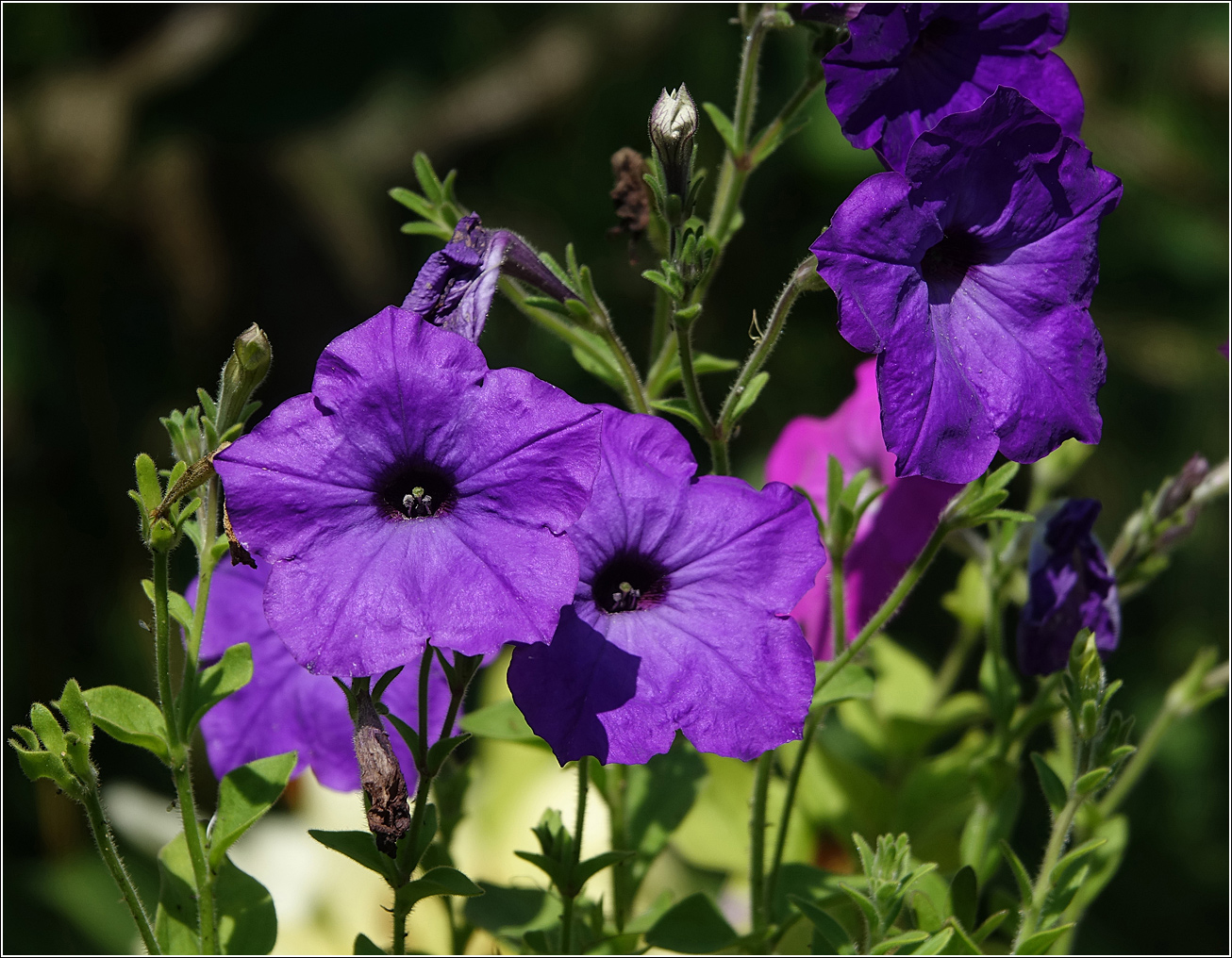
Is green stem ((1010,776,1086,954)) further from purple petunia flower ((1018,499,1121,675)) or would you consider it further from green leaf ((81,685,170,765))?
green leaf ((81,685,170,765))

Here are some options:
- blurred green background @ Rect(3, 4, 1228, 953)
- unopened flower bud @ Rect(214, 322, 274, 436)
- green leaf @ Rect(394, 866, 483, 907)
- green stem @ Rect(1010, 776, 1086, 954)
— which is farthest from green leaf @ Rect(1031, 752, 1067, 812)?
blurred green background @ Rect(3, 4, 1228, 953)

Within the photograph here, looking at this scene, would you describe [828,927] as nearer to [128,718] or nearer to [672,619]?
[672,619]

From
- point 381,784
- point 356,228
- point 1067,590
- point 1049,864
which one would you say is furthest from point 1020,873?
point 356,228

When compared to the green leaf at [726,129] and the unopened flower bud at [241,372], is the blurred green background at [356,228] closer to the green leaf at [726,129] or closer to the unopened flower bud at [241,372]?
the green leaf at [726,129]

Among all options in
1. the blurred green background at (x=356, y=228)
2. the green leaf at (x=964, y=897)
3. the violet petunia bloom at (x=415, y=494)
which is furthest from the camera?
the blurred green background at (x=356, y=228)

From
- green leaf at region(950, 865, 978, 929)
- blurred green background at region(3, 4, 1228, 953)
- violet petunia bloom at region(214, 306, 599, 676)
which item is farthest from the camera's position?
blurred green background at region(3, 4, 1228, 953)

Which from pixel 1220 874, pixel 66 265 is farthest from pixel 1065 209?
pixel 66 265

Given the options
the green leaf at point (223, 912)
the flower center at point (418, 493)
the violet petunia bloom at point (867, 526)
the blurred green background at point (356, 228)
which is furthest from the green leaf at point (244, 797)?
the blurred green background at point (356, 228)
